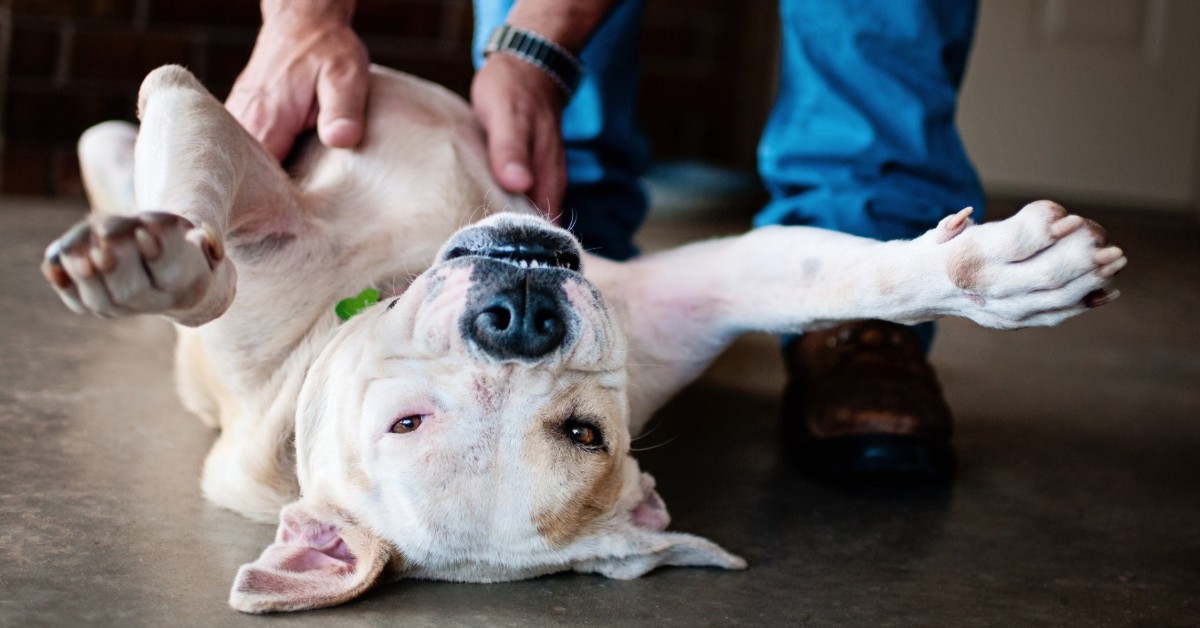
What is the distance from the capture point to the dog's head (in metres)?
1.58

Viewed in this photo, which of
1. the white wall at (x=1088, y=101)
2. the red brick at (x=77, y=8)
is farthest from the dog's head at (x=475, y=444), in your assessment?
the white wall at (x=1088, y=101)

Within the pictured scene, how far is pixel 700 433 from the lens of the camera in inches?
101

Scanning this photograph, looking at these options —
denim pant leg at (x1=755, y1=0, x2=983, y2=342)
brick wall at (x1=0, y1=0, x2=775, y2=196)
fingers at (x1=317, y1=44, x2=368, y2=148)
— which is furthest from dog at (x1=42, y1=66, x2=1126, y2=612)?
brick wall at (x1=0, y1=0, x2=775, y2=196)

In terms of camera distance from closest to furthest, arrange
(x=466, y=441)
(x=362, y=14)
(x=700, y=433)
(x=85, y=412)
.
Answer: (x=466, y=441), (x=85, y=412), (x=700, y=433), (x=362, y=14)

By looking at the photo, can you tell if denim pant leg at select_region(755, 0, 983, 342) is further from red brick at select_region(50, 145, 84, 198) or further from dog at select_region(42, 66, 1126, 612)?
red brick at select_region(50, 145, 84, 198)

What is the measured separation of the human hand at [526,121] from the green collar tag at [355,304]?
47cm

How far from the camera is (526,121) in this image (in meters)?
2.40

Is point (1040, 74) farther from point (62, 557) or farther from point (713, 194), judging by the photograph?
point (62, 557)

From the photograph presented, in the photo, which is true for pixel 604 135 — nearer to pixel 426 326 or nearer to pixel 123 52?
pixel 426 326

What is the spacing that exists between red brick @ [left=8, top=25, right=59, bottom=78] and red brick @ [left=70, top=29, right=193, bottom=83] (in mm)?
95

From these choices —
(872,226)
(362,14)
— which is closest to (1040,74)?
(362,14)

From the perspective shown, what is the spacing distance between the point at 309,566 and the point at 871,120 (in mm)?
1507

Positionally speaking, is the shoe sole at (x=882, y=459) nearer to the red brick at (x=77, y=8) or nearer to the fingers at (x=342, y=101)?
the fingers at (x=342, y=101)

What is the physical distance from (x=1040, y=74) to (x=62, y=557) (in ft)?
20.7
